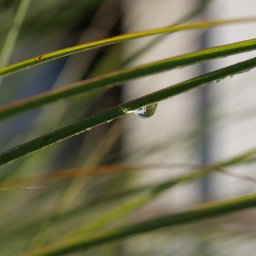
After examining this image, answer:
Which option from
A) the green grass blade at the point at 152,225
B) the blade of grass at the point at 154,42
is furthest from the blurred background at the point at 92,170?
the green grass blade at the point at 152,225

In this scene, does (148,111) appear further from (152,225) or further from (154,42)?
(154,42)

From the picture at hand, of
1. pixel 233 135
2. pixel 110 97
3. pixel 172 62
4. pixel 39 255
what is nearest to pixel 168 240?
pixel 39 255

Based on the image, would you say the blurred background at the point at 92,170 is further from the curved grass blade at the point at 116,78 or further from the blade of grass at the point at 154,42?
the curved grass blade at the point at 116,78

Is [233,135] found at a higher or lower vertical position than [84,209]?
higher

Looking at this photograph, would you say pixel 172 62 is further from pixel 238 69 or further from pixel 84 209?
pixel 84 209

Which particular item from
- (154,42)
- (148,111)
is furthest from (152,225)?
(154,42)

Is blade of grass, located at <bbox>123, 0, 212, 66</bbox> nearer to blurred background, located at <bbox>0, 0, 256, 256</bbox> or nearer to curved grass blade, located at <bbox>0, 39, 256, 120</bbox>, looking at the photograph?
blurred background, located at <bbox>0, 0, 256, 256</bbox>
